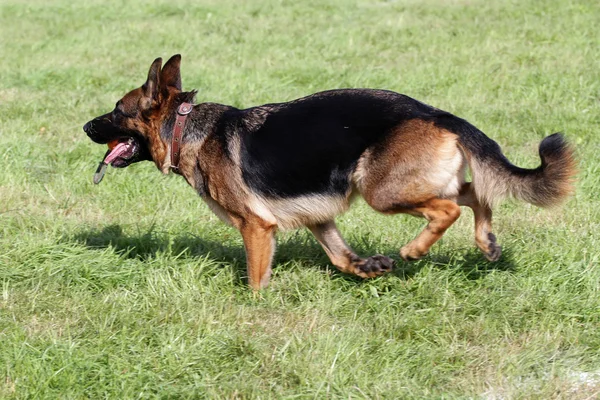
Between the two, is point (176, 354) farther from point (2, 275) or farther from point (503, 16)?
point (503, 16)

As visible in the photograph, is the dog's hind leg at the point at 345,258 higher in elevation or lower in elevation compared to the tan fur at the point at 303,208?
lower

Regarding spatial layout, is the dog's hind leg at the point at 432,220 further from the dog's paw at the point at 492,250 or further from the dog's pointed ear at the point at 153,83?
the dog's pointed ear at the point at 153,83

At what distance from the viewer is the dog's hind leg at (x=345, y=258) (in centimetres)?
498

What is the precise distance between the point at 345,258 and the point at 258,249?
0.60 meters

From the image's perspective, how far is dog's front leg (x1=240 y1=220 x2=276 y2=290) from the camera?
16.6 ft

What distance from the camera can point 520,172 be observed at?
15.4ft

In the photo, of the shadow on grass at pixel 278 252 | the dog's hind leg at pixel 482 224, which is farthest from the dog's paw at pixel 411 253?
the dog's hind leg at pixel 482 224

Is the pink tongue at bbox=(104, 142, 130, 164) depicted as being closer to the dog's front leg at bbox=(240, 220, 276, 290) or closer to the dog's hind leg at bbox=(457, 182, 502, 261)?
the dog's front leg at bbox=(240, 220, 276, 290)

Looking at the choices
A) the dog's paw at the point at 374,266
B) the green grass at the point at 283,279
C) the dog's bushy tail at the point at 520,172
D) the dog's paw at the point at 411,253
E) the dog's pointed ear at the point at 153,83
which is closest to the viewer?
the green grass at the point at 283,279

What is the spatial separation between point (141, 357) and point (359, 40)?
9.44 metres

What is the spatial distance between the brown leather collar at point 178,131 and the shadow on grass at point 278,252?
643mm

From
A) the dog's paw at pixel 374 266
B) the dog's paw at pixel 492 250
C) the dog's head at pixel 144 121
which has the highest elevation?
the dog's head at pixel 144 121

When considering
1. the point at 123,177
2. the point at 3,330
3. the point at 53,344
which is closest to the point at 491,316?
the point at 53,344

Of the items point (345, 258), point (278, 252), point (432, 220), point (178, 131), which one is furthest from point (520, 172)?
point (178, 131)
